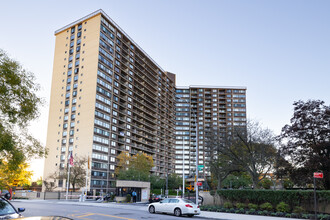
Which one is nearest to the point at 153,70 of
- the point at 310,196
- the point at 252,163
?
the point at 252,163

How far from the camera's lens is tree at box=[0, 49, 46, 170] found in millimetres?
15655

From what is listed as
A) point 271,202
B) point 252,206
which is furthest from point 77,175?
point 271,202

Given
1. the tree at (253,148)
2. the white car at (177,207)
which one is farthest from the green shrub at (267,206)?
the tree at (253,148)

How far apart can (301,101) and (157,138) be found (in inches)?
3571

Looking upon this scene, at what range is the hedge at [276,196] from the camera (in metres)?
24.0

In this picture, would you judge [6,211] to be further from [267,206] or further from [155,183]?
[155,183]

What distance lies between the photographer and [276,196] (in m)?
26.0

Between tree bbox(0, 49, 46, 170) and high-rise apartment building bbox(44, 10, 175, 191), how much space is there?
6219cm

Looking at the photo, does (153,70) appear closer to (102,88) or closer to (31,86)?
(102,88)

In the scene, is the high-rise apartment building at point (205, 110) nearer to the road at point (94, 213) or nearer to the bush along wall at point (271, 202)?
the bush along wall at point (271, 202)

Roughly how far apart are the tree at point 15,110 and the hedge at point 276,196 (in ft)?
62.2

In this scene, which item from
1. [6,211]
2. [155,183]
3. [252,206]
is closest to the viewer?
[6,211]

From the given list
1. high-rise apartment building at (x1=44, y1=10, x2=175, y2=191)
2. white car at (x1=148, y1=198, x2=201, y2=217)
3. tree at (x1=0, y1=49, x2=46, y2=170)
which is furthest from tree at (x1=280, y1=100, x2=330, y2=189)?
high-rise apartment building at (x1=44, y1=10, x2=175, y2=191)

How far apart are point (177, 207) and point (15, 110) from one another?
46.8 ft
